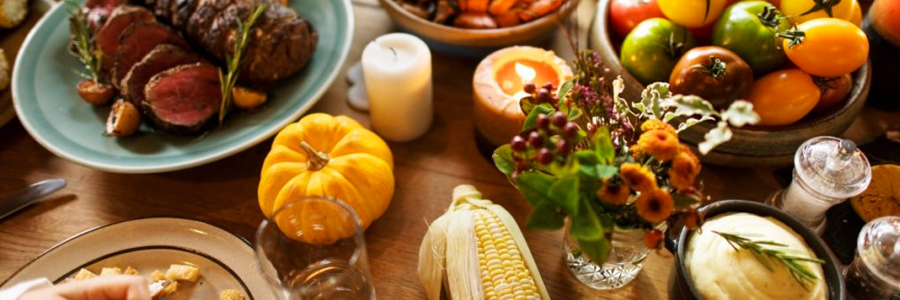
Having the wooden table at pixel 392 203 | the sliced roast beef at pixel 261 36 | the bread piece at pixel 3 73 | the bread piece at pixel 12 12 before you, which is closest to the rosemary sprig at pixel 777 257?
the wooden table at pixel 392 203

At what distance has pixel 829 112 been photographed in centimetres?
98

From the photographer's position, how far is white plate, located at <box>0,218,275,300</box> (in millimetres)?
925

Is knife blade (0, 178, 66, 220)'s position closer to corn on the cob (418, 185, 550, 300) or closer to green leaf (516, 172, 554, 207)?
corn on the cob (418, 185, 550, 300)

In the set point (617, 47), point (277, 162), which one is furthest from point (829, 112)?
point (277, 162)

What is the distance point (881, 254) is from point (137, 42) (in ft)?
3.91

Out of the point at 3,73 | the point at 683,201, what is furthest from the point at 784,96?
the point at 3,73

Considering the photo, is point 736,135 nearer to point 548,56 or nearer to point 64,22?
point 548,56

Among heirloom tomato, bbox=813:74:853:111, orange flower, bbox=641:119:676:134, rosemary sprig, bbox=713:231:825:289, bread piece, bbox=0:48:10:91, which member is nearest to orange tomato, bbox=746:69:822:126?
heirloom tomato, bbox=813:74:853:111

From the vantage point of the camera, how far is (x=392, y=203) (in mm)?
1067

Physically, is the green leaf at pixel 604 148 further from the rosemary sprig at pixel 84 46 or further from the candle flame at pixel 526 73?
the rosemary sprig at pixel 84 46

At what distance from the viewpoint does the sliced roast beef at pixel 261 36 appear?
3.61ft

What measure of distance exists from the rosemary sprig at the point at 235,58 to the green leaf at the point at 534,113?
0.57m

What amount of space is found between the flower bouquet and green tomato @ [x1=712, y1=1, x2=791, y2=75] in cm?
33

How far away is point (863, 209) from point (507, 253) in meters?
0.57
